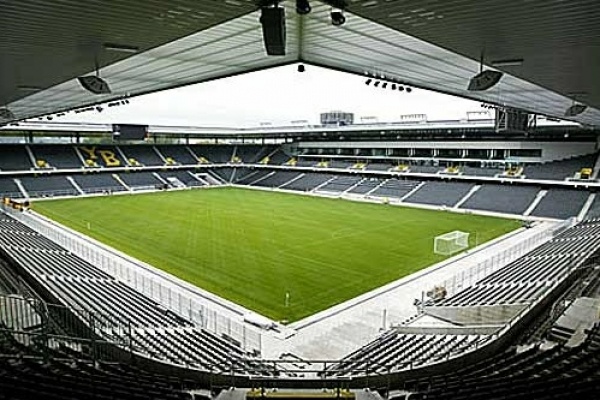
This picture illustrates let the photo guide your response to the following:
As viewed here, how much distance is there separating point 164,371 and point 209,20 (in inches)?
261

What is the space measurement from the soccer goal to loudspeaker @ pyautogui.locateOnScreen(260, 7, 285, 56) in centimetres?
1855

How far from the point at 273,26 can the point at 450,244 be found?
19.6 meters

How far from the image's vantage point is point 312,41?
464 inches

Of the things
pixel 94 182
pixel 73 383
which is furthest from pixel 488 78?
pixel 94 182

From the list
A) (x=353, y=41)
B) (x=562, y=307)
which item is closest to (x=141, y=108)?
(x=353, y=41)

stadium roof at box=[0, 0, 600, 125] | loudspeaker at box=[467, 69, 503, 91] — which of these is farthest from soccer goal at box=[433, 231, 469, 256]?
loudspeaker at box=[467, 69, 503, 91]

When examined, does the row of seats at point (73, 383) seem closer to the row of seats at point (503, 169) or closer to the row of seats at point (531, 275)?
the row of seats at point (531, 275)

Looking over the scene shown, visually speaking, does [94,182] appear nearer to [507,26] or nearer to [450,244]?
[450,244]

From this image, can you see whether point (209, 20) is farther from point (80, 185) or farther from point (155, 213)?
point (80, 185)

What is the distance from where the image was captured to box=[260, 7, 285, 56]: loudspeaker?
19.2ft

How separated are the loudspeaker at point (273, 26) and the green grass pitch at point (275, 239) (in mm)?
10433

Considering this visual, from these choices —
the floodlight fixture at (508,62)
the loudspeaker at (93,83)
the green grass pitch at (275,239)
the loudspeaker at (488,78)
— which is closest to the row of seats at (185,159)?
the green grass pitch at (275,239)

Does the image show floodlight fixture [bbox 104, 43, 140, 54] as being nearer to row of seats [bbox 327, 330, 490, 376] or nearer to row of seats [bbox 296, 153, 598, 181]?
row of seats [bbox 327, 330, 490, 376]

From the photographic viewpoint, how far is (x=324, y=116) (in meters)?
66.8
